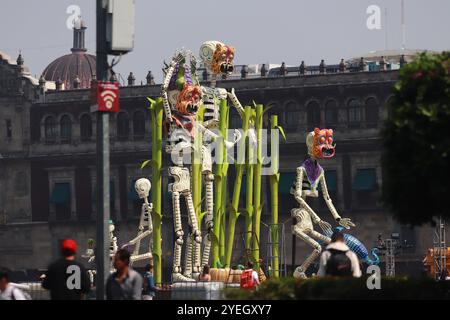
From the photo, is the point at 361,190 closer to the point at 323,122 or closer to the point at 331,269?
the point at 323,122

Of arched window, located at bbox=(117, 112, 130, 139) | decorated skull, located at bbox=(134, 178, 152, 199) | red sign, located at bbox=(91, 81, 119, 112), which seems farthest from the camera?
arched window, located at bbox=(117, 112, 130, 139)

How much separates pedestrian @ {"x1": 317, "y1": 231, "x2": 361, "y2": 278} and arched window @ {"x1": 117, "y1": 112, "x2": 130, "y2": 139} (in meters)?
76.8

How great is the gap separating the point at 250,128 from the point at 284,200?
164 ft

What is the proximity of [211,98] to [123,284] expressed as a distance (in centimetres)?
2330

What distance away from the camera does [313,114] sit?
Answer: 96438 mm

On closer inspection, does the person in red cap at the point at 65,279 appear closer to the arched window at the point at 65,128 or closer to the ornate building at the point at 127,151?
the ornate building at the point at 127,151

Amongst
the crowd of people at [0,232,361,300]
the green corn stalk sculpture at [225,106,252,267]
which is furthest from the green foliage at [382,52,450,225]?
the green corn stalk sculpture at [225,106,252,267]

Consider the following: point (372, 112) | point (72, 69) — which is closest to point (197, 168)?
point (372, 112)

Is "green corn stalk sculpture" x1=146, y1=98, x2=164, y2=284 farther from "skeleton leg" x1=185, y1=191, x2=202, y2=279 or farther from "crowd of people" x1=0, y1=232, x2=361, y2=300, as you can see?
"crowd of people" x1=0, y1=232, x2=361, y2=300

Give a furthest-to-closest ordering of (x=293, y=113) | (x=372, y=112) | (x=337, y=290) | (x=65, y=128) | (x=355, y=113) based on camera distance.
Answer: (x=65, y=128), (x=293, y=113), (x=355, y=113), (x=372, y=112), (x=337, y=290)

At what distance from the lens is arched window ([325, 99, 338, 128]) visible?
95.9 meters

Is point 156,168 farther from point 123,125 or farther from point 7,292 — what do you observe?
point 123,125

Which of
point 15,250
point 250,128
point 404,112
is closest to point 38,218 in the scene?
point 15,250

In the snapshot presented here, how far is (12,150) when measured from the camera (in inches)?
4090
